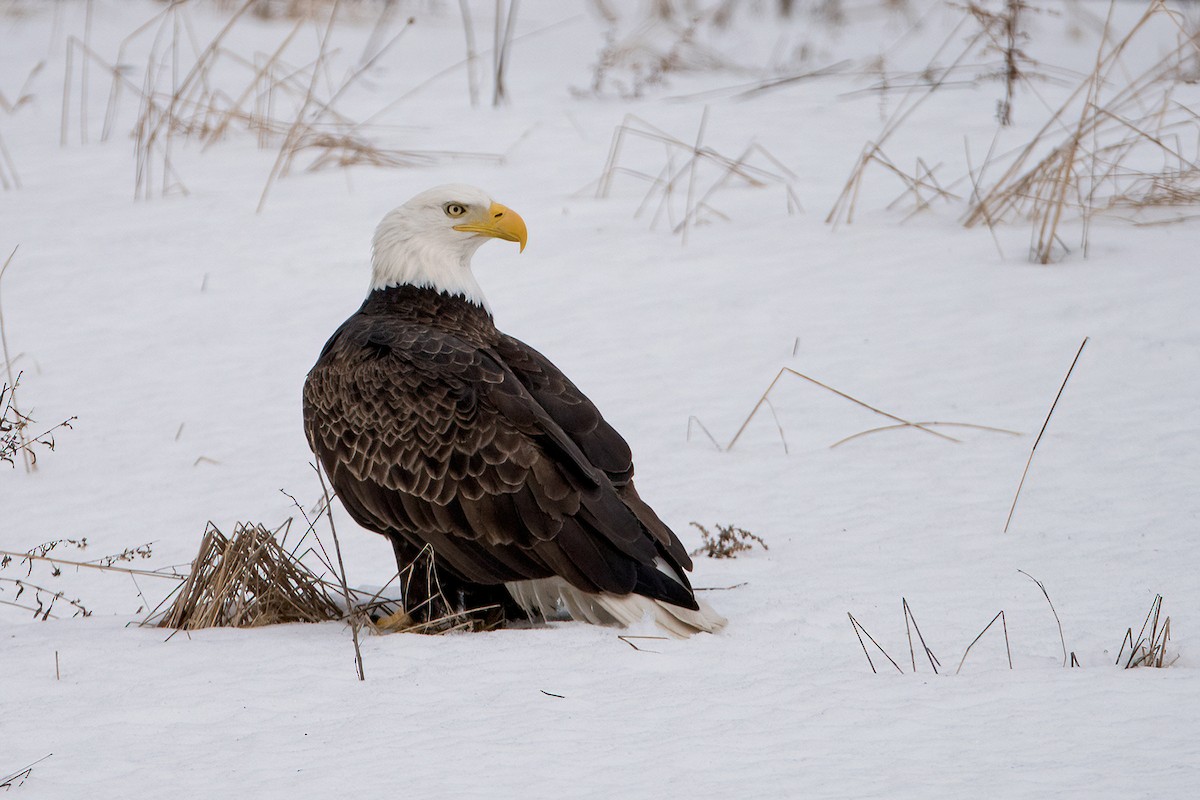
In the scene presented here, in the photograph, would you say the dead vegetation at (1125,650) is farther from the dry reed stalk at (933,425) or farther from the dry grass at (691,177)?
the dry grass at (691,177)

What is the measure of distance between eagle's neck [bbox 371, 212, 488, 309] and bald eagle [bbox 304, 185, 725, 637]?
0.24 meters

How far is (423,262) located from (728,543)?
1.63 metres

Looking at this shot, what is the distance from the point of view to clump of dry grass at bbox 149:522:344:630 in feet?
14.2

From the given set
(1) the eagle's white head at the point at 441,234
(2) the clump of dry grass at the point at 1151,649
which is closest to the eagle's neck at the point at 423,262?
(1) the eagle's white head at the point at 441,234

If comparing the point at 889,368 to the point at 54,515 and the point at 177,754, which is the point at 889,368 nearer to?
the point at 54,515

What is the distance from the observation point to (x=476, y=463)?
434cm

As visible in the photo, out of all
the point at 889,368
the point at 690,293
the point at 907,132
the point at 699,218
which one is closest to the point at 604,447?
the point at 889,368

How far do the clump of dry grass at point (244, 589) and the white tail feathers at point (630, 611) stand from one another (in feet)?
2.59

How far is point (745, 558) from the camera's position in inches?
201

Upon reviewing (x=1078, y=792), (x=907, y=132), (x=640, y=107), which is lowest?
(x=1078, y=792)

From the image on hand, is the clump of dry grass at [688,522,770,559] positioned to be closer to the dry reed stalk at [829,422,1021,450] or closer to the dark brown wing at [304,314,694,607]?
the dark brown wing at [304,314,694,607]

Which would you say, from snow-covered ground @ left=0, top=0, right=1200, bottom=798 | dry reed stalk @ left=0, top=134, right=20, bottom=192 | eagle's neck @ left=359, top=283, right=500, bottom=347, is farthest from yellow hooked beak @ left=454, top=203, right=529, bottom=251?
dry reed stalk @ left=0, top=134, right=20, bottom=192

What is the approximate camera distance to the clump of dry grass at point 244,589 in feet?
14.2

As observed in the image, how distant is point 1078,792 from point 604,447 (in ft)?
6.69
